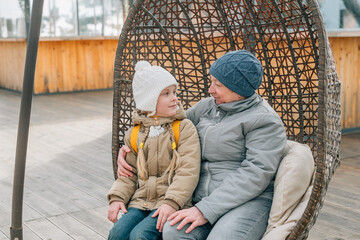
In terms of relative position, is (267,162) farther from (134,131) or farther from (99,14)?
(99,14)

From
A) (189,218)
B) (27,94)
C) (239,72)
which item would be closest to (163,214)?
(189,218)

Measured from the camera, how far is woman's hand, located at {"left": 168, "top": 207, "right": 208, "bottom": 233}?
67.4 inches

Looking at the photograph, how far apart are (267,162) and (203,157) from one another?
28cm

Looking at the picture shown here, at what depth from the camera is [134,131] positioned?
6.64 feet

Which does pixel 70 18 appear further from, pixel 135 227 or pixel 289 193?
pixel 289 193

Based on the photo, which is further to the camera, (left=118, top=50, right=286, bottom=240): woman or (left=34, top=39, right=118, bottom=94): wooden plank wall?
(left=34, top=39, right=118, bottom=94): wooden plank wall

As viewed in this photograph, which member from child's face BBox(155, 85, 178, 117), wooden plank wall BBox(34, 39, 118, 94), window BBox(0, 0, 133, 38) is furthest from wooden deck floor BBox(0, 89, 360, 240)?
window BBox(0, 0, 133, 38)

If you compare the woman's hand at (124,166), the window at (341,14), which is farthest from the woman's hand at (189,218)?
the window at (341,14)

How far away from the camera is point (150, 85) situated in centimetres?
192

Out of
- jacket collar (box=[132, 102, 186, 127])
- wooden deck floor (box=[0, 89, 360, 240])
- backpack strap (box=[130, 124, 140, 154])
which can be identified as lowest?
wooden deck floor (box=[0, 89, 360, 240])

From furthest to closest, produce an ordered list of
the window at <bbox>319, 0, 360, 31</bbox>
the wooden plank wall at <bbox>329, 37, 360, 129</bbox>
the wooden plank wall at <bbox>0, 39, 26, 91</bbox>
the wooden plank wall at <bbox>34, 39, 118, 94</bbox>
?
the wooden plank wall at <bbox>0, 39, 26, 91</bbox> → the wooden plank wall at <bbox>34, 39, 118, 94</bbox> → the wooden plank wall at <bbox>329, 37, 360, 129</bbox> → the window at <bbox>319, 0, 360, 31</bbox>

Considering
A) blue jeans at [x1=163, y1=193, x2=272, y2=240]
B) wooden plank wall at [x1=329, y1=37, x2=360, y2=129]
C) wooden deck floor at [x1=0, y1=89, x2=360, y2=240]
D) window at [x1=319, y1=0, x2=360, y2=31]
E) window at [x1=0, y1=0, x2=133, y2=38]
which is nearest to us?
blue jeans at [x1=163, y1=193, x2=272, y2=240]

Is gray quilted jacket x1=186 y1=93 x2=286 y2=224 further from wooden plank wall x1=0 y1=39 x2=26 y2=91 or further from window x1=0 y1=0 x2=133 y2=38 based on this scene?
wooden plank wall x1=0 y1=39 x2=26 y2=91

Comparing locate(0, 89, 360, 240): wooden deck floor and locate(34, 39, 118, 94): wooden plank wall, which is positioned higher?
locate(34, 39, 118, 94): wooden plank wall
